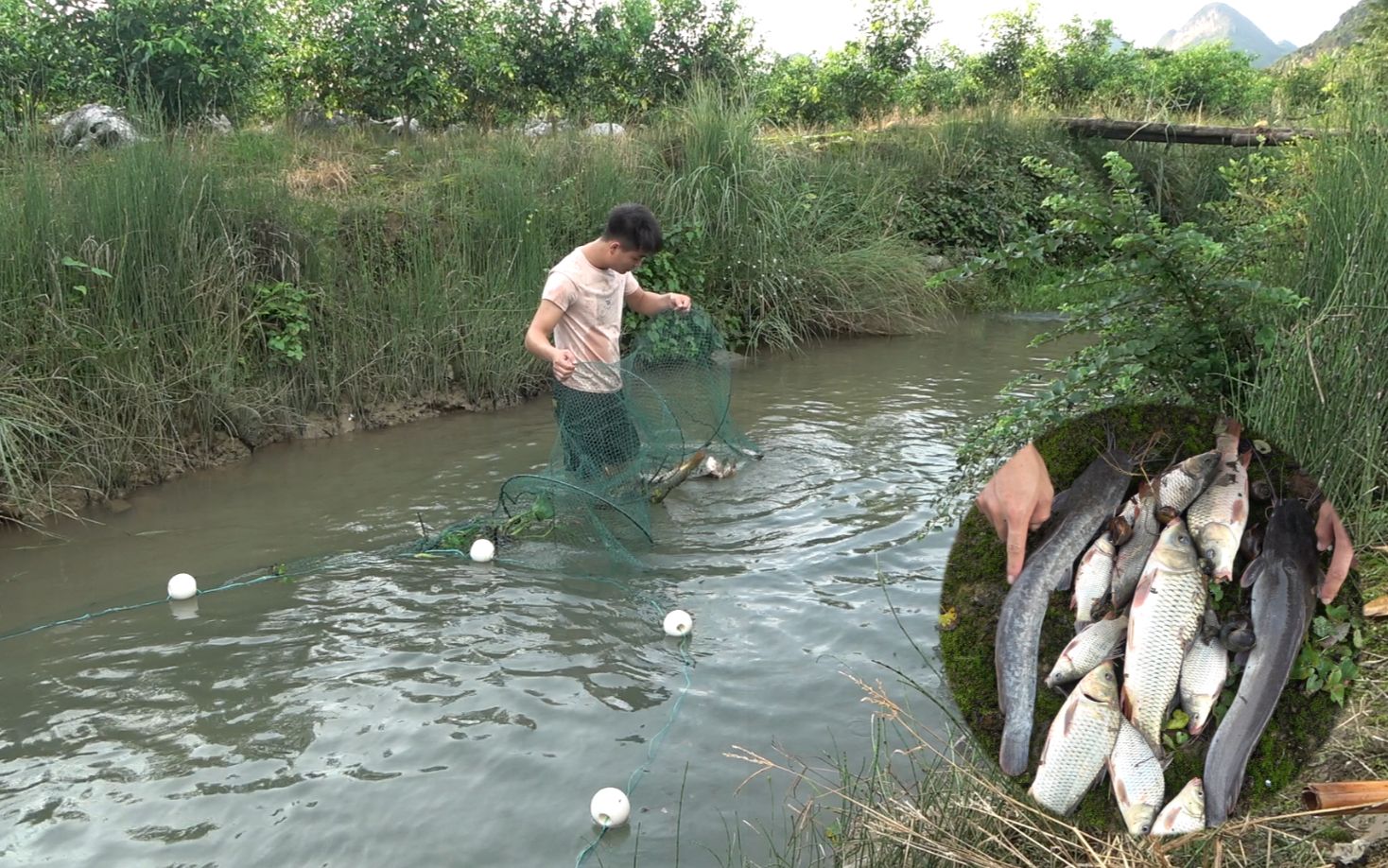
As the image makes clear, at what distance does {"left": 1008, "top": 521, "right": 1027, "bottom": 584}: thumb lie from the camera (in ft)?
4.66

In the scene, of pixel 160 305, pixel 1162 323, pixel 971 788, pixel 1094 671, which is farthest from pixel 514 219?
pixel 1094 671

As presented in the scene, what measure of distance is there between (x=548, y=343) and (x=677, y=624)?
1631mm

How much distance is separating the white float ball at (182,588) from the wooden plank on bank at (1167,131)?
13.6 meters

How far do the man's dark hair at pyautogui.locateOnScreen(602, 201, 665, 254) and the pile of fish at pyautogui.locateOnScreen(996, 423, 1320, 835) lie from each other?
424 centimetres

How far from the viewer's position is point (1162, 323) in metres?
3.10

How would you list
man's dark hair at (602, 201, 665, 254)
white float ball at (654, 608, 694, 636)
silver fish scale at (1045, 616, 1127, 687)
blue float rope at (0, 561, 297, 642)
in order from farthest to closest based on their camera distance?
man's dark hair at (602, 201, 665, 254), blue float rope at (0, 561, 297, 642), white float ball at (654, 608, 694, 636), silver fish scale at (1045, 616, 1127, 687)

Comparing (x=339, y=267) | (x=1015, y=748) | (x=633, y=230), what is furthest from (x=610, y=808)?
(x=339, y=267)

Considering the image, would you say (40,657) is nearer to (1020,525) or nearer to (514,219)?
(1020,525)

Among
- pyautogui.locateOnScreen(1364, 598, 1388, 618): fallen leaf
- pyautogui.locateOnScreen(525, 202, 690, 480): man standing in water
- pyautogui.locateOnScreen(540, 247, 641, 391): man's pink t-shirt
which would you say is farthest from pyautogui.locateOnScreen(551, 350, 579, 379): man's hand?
pyautogui.locateOnScreen(1364, 598, 1388, 618): fallen leaf

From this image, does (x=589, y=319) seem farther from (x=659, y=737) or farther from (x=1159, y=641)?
(x=1159, y=641)

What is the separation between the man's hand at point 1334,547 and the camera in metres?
1.25

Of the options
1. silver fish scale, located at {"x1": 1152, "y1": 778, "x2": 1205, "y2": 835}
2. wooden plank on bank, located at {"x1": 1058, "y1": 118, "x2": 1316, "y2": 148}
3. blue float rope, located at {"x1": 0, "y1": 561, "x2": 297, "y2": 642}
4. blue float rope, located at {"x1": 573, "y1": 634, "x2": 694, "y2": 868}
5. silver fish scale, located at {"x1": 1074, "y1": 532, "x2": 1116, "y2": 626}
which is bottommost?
blue float rope, located at {"x1": 0, "y1": 561, "x2": 297, "y2": 642}

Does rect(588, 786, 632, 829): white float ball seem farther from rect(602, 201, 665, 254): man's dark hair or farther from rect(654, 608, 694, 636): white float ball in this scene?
rect(602, 201, 665, 254): man's dark hair

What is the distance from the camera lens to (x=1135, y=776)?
1.30m
